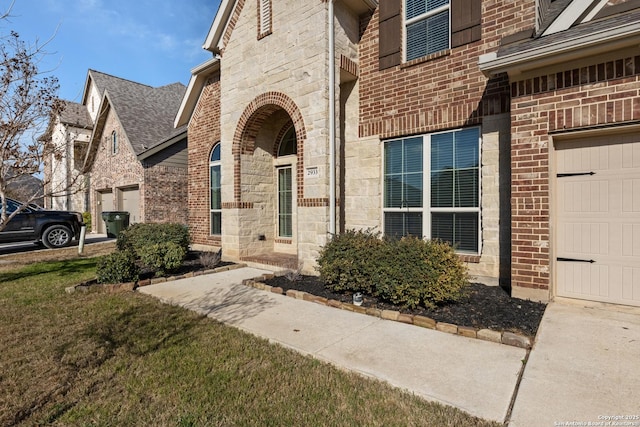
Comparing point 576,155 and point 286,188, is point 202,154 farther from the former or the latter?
point 576,155

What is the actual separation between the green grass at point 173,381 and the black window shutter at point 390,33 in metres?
5.92

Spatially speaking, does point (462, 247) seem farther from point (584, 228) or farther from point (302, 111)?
point (302, 111)

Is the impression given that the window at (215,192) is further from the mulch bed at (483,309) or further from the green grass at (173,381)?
the green grass at (173,381)

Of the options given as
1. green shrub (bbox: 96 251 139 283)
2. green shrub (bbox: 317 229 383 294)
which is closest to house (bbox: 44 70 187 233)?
green shrub (bbox: 96 251 139 283)

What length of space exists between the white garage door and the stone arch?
465 cm

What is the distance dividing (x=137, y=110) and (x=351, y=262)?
16.2 m

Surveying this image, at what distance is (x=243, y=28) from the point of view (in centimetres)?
828

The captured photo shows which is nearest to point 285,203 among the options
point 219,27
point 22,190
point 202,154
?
point 202,154

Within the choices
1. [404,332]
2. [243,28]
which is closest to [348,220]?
[404,332]

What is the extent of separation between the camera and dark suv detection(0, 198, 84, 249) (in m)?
10.9

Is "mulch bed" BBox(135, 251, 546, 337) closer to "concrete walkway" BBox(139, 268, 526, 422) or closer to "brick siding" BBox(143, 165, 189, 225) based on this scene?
"concrete walkway" BBox(139, 268, 526, 422)

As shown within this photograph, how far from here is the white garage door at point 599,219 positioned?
4352 millimetres

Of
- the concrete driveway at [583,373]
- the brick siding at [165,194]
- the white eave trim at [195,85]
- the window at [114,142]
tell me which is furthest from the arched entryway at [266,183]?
the window at [114,142]

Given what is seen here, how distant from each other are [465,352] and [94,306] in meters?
5.26
